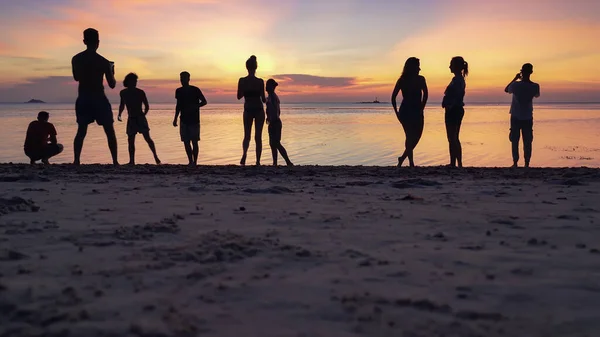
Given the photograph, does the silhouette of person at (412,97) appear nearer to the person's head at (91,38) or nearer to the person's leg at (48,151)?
the person's head at (91,38)

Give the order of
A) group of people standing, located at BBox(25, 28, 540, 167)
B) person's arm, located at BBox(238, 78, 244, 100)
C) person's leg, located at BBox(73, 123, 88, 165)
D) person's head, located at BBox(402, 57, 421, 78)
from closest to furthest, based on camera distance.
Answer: group of people standing, located at BBox(25, 28, 540, 167), person's leg, located at BBox(73, 123, 88, 165), person's head, located at BBox(402, 57, 421, 78), person's arm, located at BBox(238, 78, 244, 100)

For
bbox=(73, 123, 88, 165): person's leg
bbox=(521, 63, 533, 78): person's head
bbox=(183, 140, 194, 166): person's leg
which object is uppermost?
bbox=(521, 63, 533, 78): person's head

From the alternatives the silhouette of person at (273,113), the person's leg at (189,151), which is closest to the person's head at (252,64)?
the silhouette of person at (273,113)

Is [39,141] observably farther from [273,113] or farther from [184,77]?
[273,113]

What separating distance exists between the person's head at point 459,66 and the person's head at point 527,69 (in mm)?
1123

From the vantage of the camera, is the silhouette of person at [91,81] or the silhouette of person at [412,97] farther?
the silhouette of person at [412,97]

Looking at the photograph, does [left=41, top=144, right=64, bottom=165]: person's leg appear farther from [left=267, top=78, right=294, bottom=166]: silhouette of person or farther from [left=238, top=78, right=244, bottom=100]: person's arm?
[left=267, top=78, right=294, bottom=166]: silhouette of person

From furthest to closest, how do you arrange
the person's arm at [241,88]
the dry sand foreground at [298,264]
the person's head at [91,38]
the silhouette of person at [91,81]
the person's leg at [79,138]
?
the person's arm at [241,88] < the person's leg at [79,138] < the silhouette of person at [91,81] < the person's head at [91,38] < the dry sand foreground at [298,264]

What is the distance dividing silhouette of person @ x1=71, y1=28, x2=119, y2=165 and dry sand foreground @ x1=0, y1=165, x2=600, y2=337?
264 cm

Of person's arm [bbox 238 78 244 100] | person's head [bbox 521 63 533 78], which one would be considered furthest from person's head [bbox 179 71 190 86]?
person's head [bbox 521 63 533 78]

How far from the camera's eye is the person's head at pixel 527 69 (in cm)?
855

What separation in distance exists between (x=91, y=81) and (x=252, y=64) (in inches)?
104

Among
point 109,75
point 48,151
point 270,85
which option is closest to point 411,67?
point 270,85

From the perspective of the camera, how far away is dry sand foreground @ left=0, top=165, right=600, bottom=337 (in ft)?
6.86
